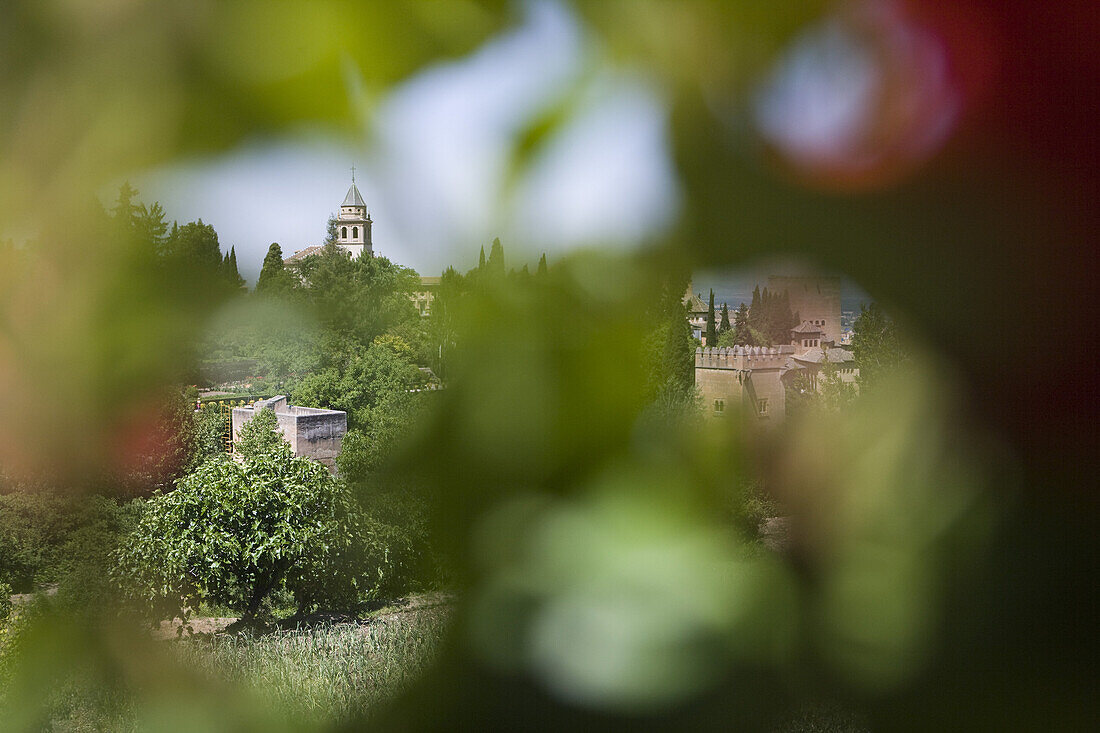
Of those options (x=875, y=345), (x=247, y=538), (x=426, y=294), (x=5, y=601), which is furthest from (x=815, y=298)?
(x=5, y=601)

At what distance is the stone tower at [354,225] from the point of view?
13.2 inches

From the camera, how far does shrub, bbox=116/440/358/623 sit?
35 cm

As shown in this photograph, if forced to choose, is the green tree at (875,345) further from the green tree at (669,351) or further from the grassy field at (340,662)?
the grassy field at (340,662)

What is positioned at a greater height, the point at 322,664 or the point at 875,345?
the point at 875,345

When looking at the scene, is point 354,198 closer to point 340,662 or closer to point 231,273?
point 231,273

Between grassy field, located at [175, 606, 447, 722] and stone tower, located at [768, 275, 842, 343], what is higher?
stone tower, located at [768, 275, 842, 343]

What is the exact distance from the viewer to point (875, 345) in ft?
1.01

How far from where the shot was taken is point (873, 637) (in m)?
0.30

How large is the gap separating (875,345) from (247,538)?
27 centimetres

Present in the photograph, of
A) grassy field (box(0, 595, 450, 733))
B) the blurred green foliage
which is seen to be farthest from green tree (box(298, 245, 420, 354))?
grassy field (box(0, 595, 450, 733))

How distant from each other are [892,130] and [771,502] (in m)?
0.14

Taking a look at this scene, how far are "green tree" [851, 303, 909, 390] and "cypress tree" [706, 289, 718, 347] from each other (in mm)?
50

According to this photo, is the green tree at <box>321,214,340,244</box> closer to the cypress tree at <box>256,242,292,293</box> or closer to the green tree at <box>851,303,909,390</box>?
the cypress tree at <box>256,242,292,293</box>

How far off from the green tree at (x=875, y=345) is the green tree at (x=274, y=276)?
226 mm
